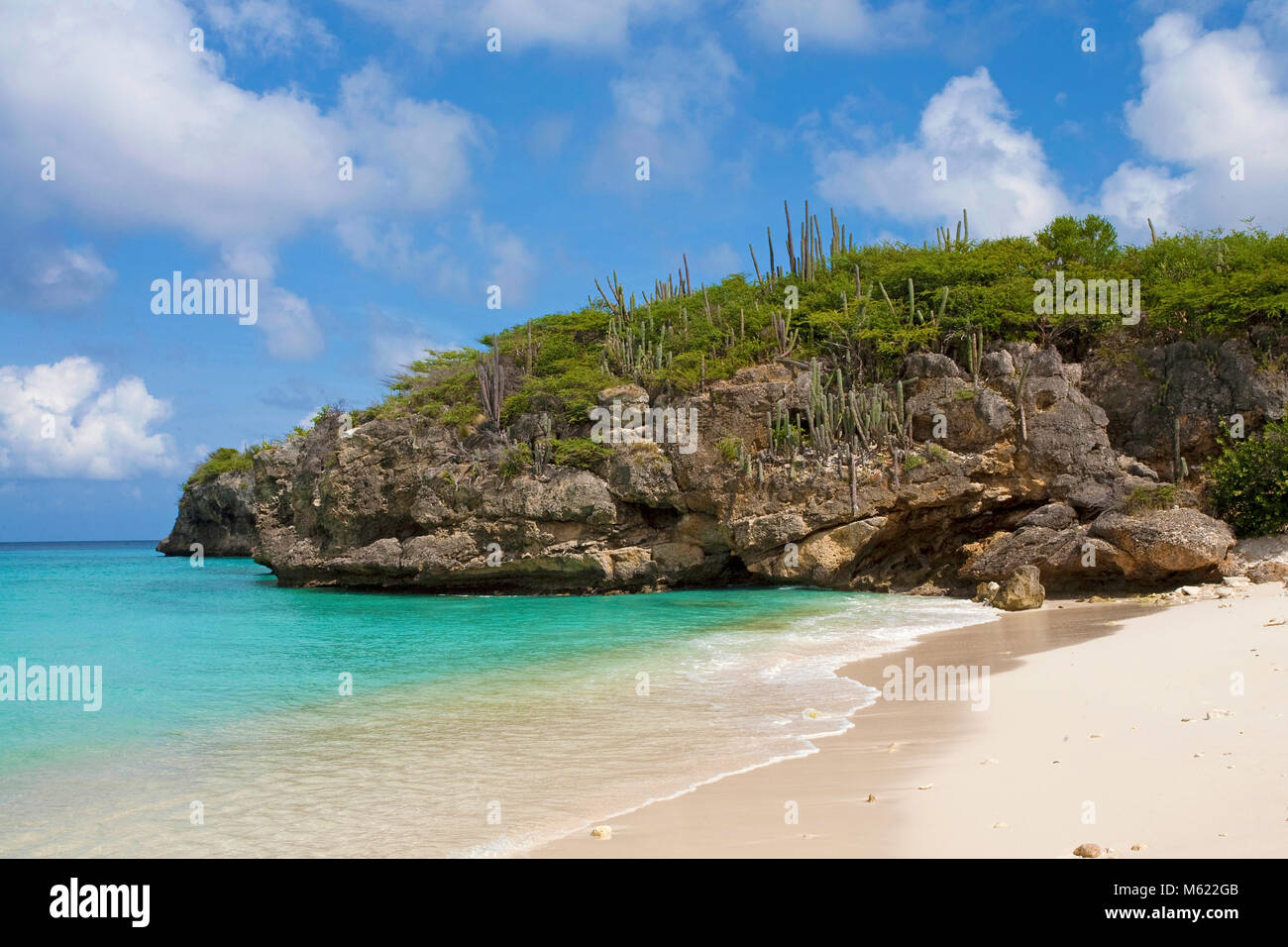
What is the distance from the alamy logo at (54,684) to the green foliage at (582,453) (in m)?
14.3

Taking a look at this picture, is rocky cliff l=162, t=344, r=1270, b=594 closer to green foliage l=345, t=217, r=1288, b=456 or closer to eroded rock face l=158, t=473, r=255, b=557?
green foliage l=345, t=217, r=1288, b=456

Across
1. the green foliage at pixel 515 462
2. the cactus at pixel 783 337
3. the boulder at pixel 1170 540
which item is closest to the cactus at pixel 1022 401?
the boulder at pixel 1170 540

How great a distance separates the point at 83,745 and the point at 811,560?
17683mm

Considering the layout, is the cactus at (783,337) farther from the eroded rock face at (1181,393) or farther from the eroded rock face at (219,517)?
the eroded rock face at (219,517)

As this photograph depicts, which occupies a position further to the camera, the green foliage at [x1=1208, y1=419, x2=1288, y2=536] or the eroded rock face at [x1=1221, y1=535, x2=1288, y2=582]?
the green foliage at [x1=1208, y1=419, x2=1288, y2=536]

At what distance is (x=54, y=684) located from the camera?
11320 millimetres

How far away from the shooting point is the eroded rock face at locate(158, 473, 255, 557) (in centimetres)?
5912

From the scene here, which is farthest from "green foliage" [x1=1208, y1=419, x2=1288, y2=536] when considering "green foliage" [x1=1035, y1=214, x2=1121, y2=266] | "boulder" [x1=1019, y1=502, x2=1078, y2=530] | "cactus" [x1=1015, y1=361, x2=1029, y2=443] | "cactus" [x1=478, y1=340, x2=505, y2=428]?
"cactus" [x1=478, y1=340, x2=505, y2=428]

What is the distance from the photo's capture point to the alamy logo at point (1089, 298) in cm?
2445

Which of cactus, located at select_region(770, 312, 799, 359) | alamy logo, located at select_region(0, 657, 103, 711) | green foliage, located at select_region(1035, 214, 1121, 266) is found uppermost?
green foliage, located at select_region(1035, 214, 1121, 266)

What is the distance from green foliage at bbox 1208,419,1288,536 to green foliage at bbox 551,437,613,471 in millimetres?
15369

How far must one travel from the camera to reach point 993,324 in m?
24.2
